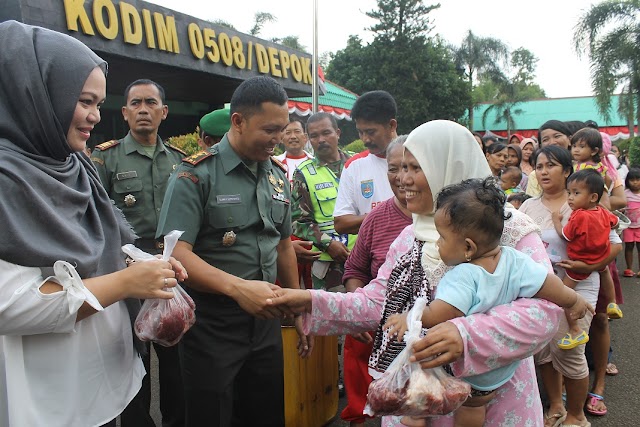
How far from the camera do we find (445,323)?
1533 mm

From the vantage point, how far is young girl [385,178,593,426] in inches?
62.2

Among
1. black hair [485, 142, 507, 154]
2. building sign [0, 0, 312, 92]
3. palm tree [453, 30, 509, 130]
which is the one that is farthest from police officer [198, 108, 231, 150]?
palm tree [453, 30, 509, 130]

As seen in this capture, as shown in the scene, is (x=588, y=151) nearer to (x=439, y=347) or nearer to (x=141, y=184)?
(x=141, y=184)

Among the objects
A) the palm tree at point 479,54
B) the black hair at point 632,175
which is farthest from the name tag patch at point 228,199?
the palm tree at point 479,54

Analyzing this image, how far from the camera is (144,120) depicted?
3.93 metres

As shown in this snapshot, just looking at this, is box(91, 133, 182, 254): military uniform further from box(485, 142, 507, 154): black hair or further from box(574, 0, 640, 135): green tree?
box(574, 0, 640, 135): green tree

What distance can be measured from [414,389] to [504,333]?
0.33m

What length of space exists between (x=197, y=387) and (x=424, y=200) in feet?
4.47

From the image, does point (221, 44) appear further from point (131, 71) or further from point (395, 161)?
point (395, 161)

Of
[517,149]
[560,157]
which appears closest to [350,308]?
[560,157]

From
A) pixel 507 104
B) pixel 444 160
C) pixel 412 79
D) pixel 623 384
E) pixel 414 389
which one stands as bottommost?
pixel 623 384

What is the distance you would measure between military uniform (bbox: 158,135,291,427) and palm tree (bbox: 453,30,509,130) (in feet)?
147

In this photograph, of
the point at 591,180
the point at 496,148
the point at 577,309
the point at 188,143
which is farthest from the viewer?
the point at 188,143

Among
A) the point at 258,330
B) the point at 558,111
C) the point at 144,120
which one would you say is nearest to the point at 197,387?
the point at 258,330
